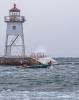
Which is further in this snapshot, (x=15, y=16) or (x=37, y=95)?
(x=15, y=16)

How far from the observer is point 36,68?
10906cm

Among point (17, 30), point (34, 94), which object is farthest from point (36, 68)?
point (34, 94)

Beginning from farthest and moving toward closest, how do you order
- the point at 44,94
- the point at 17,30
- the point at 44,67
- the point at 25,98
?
the point at 17,30, the point at 44,67, the point at 44,94, the point at 25,98

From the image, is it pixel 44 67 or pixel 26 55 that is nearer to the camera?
pixel 44 67

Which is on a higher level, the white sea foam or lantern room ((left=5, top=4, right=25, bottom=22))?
lantern room ((left=5, top=4, right=25, bottom=22))

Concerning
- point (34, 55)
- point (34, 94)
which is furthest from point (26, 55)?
point (34, 94)

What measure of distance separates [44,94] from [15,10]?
69.5 metres

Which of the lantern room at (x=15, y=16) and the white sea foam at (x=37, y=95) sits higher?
the lantern room at (x=15, y=16)

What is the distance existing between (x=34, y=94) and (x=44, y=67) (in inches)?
2470

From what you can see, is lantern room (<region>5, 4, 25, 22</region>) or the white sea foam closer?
the white sea foam

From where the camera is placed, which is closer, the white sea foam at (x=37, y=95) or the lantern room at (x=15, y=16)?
the white sea foam at (x=37, y=95)

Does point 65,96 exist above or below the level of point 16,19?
below

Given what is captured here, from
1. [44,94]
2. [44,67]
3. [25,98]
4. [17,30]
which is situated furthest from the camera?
[17,30]

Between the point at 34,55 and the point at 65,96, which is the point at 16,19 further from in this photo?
the point at 65,96
